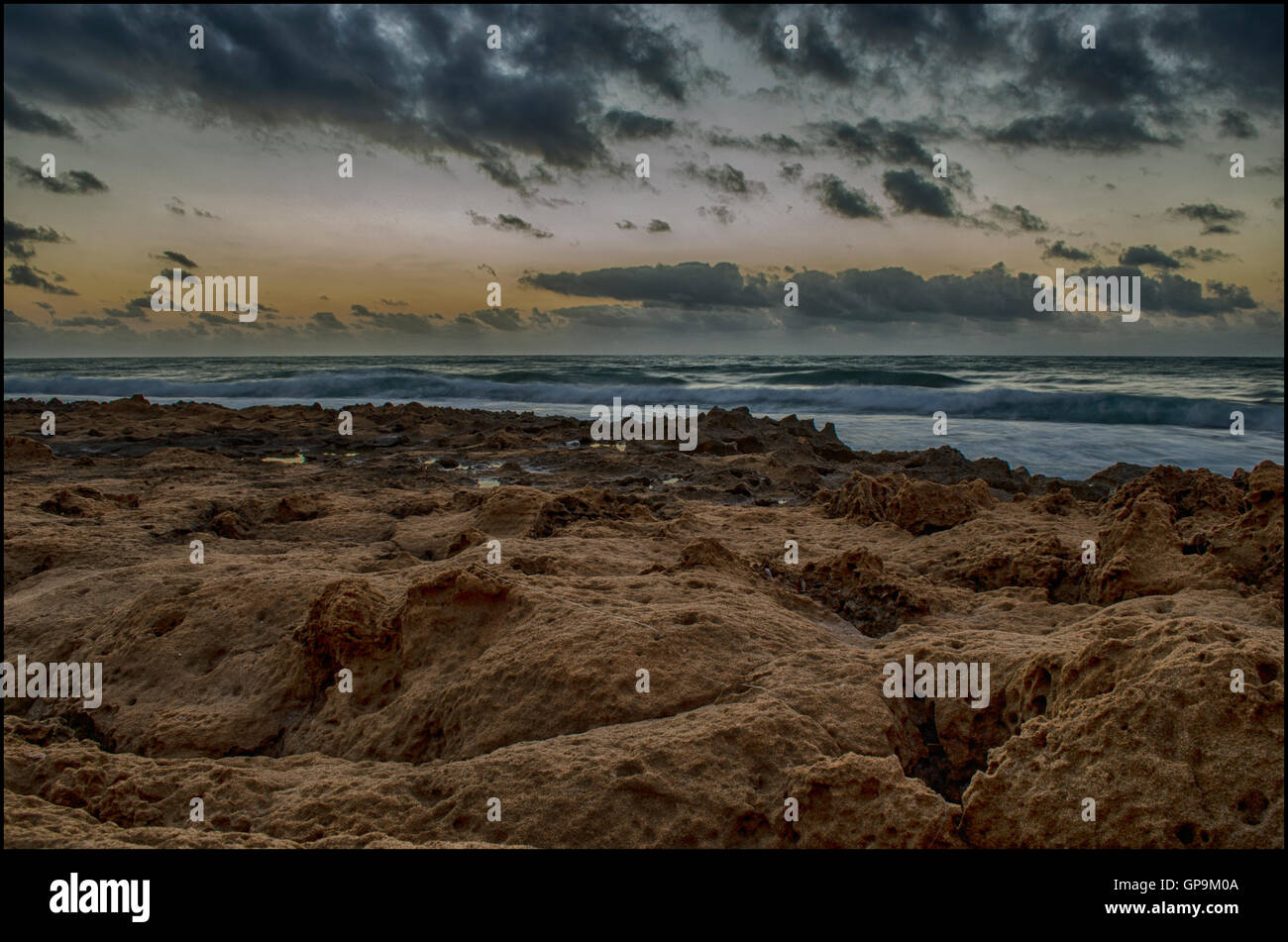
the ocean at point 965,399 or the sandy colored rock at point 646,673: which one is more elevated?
the ocean at point 965,399

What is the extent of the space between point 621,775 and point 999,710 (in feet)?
4.56

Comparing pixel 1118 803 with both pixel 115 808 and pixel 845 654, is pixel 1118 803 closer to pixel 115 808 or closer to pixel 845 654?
pixel 845 654

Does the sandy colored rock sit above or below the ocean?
below

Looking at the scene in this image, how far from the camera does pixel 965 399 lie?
20172 millimetres

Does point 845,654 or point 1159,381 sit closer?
point 845,654

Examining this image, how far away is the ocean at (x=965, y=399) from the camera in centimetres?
1294

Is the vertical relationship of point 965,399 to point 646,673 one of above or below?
above

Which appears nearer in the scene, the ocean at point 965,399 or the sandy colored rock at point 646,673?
the sandy colored rock at point 646,673

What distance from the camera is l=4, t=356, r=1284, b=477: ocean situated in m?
12.9

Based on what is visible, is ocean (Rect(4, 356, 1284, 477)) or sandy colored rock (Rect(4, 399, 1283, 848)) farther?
ocean (Rect(4, 356, 1284, 477))

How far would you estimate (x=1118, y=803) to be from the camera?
71.1 inches

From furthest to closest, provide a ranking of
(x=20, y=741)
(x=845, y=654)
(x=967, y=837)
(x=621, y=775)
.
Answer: (x=845, y=654)
(x=20, y=741)
(x=621, y=775)
(x=967, y=837)

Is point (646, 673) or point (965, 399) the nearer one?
point (646, 673)
